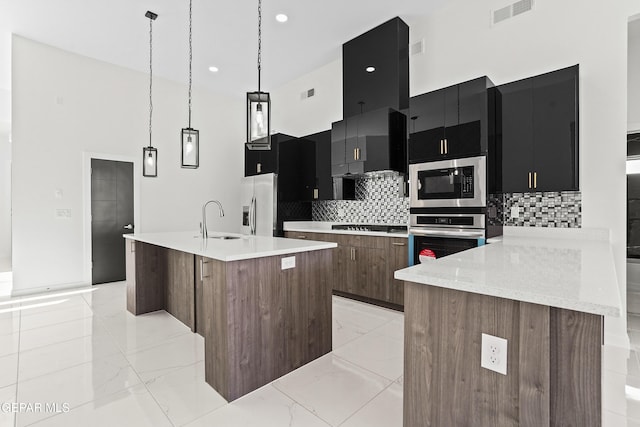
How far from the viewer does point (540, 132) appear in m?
2.78

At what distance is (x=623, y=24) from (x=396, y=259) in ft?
9.42

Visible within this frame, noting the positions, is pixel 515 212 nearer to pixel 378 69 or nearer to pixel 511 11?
pixel 511 11

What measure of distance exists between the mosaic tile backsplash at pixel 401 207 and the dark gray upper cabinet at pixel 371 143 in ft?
1.68

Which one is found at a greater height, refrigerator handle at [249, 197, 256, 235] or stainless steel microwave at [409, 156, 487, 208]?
stainless steel microwave at [409, 156, 487, 208]

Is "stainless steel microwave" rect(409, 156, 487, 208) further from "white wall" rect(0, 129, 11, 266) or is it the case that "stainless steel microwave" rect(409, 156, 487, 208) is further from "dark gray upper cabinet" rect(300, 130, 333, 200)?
"white wall" rect(0, 129, 11, 266)

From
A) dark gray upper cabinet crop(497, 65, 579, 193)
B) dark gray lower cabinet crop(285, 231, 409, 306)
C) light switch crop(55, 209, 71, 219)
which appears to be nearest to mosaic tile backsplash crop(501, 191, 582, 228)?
dark gray upper cabinet crop(497, 65, 579, 193)

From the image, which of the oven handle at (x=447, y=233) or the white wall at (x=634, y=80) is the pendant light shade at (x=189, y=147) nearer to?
the oven handle at (x=447, y=233)

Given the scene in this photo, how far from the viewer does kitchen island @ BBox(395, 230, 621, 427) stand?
35.6 inches

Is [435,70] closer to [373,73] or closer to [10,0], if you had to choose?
[373,73]

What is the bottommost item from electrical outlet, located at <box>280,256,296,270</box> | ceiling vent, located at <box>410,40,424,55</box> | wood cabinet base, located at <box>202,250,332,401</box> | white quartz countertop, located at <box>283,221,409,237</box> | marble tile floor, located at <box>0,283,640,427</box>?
marble tile floor, located at <box>0,283,640,427</box>

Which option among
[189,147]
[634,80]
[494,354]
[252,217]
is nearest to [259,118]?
[189,147]

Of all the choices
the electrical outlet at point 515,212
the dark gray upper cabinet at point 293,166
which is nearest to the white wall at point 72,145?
the dark gray upper cabinet at point 293,166

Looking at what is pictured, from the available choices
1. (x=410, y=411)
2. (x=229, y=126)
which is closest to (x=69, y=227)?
(x=229, y=126)

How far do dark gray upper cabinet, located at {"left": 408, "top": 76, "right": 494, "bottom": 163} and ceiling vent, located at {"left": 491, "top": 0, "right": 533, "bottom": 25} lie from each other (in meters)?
0.92
